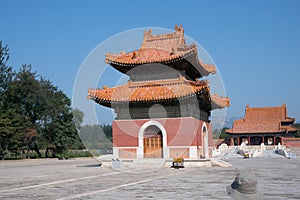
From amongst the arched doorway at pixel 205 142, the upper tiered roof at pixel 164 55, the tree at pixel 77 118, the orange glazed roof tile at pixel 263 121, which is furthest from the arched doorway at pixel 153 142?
the orange glazed roof tile at pixel 263 121

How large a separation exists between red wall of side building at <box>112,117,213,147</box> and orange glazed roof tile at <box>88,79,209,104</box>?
4.37ft

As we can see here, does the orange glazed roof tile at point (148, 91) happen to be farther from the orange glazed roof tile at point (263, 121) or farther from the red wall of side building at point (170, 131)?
the orange glazed roof tile at point (263, 121)

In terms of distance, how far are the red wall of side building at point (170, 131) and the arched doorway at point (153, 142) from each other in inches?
19.4

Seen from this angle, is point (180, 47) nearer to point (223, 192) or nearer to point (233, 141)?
point (223, 192)

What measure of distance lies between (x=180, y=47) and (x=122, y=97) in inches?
171

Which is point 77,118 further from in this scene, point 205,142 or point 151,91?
point 151,91

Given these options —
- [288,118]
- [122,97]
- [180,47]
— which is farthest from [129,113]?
[288,118]

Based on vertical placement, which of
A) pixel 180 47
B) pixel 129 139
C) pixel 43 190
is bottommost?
pixel 43 190

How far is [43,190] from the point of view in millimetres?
10734

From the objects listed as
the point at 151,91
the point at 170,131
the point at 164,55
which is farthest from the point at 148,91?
the point at 170,131

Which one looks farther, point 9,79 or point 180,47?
point 9,79

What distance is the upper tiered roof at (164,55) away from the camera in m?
19.9

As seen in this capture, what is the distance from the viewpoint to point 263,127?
5106 cm

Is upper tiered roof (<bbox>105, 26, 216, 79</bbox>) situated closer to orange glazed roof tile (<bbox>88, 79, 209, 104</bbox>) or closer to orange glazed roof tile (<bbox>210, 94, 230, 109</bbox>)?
orange glazed roof tile (<bbox>88, 79, 209, 104</bbox>)
